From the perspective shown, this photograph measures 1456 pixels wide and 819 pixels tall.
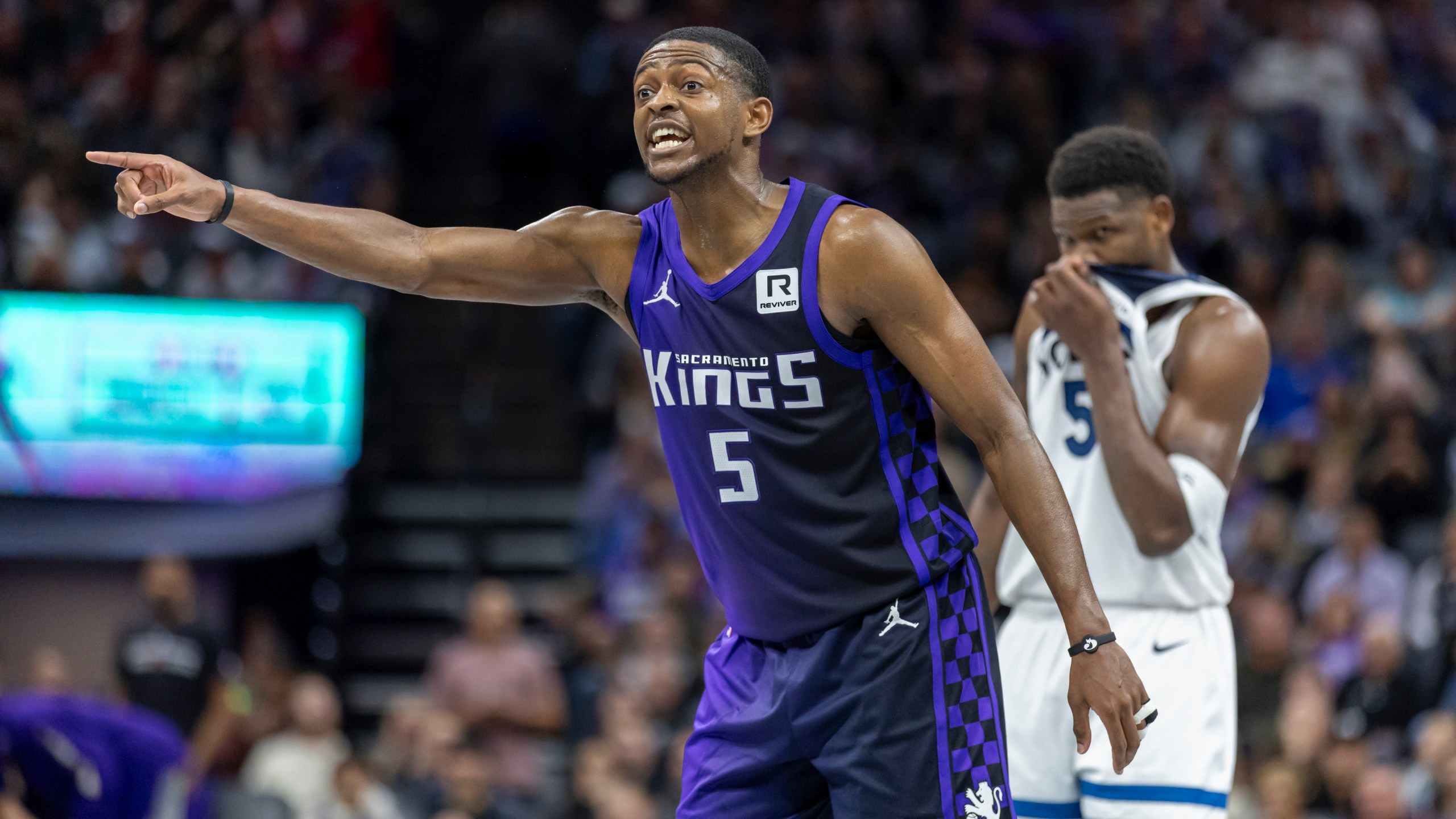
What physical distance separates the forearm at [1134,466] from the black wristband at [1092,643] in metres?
0.76

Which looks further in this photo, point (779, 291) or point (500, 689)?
point (500, 689)

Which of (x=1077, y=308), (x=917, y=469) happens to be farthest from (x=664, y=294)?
(x=1077, y=308)

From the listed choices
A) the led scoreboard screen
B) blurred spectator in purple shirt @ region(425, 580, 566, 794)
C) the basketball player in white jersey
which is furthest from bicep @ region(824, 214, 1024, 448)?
the led scoreboard screen

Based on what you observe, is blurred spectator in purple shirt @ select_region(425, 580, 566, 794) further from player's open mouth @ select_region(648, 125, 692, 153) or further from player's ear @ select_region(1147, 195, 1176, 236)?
player's open mouth @ select_region(648, 125, 692, 153)

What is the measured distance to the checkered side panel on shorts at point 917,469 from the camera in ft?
11.4

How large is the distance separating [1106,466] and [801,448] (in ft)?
3.16

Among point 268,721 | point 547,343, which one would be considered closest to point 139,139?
point 547,343

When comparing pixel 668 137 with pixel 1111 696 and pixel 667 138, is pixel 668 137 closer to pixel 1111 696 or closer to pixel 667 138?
pixel 667 138

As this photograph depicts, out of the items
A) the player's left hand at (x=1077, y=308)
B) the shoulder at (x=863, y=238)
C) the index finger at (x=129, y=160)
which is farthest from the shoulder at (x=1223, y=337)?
the index finger at (x=129, y=160)

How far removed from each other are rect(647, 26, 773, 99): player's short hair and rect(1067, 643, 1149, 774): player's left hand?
4.65 feet

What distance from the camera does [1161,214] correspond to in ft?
14.0

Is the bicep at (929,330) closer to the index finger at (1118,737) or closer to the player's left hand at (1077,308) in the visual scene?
the index finger at (1118,737)

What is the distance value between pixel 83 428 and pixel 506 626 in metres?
3.46

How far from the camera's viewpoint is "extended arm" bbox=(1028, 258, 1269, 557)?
13.0 feet
